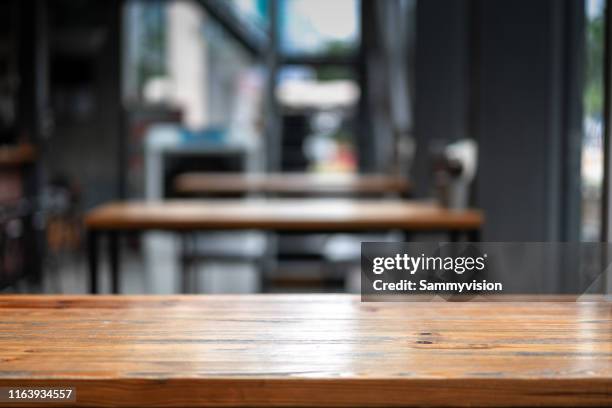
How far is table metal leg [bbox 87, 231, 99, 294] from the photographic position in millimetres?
3164

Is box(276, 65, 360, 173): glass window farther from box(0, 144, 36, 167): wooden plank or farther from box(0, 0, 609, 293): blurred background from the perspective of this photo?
box(0, 144, 36, 167): wooden plank

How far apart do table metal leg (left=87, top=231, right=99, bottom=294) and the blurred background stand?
Answer: 154 centimetres

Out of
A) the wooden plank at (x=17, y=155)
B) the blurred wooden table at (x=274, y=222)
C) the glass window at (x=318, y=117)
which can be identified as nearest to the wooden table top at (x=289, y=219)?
the blurred wooden table at (x=274, y=222)

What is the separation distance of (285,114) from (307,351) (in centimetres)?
791

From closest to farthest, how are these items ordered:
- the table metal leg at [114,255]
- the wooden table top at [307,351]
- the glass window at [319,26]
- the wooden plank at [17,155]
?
the wooden table top at [307,351] → the table metal leg at [114,255] → the wooden plank at [17,155] → the glass window at [319,26]

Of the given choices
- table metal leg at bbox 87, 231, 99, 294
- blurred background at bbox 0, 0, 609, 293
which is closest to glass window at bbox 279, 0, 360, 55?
blurred background at bbox 0, 0, 609, 293

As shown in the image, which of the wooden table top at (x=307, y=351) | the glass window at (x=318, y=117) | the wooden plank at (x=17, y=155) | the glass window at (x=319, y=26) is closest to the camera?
the wooden table top at (x=307, y=351)

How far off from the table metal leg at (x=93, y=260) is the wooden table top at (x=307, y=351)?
1.92 meters

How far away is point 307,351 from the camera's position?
37.9 inches

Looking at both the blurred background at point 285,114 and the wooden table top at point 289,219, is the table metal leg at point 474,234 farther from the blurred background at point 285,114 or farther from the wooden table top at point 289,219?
the blurred background at point 285,114

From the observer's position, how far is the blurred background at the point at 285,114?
11.9ft

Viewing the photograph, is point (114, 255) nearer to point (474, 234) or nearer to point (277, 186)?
point (474, 234)

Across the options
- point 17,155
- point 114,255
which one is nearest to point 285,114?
point 17,155

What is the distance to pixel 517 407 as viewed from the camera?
2.80ft
